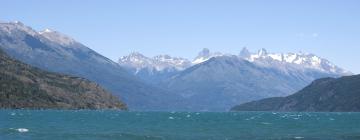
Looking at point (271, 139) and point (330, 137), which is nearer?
point (271, 139)

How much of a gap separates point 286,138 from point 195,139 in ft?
59.7

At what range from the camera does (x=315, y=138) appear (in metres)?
131

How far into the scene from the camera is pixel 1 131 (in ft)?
452

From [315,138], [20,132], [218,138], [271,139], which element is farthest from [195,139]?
[20,132]

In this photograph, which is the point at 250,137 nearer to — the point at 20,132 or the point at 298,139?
the point at 298,139

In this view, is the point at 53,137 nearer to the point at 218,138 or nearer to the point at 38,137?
the point at 38,137

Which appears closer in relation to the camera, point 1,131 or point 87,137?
point 87,137

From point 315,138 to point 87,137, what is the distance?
4493 cm

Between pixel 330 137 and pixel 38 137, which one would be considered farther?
pixel 330 137

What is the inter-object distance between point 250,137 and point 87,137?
107ft

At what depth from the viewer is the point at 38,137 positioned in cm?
12550

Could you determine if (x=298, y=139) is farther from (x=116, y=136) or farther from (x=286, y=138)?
(x=116, y=136)

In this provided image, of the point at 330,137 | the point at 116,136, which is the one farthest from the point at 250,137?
the point at 116,136

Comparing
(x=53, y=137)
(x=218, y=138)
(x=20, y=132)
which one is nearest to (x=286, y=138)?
(x=218, y=138)
